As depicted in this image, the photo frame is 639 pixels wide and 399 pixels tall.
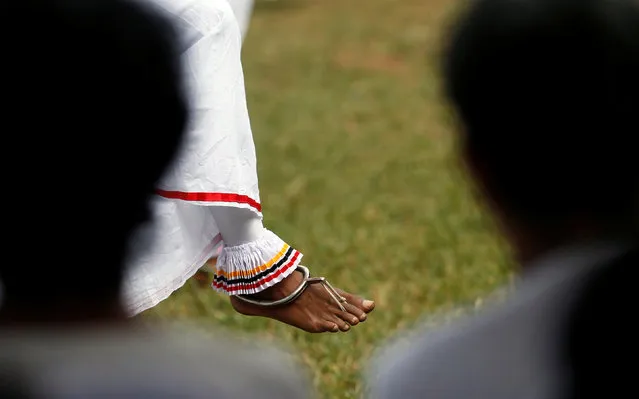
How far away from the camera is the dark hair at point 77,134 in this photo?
1696 mm

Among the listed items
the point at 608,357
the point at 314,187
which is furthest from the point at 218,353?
the point at 314,187

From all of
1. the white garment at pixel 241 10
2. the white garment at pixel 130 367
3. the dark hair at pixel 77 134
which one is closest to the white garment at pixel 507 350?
the white garment at pixel 130 367

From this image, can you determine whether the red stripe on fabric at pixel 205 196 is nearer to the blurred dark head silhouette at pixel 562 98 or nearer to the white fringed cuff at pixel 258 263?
the white fringed cuff at pixel 258 263

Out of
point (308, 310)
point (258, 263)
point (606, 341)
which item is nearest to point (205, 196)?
point (258, 263)

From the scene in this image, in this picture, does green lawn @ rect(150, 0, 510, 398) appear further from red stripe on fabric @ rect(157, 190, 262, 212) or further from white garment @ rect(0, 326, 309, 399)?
red stripe on fabric @ rect(157, 190, 262, 212)

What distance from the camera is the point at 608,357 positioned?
1.65 metres

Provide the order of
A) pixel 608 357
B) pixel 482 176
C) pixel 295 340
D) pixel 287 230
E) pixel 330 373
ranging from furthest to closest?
pixel 287 230, pixel 295 340, pixel 330 373, pixel 482 176, pixel 608 357

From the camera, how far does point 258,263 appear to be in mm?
3373

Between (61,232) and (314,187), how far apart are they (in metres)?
4.77

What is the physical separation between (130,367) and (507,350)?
1.44 feet

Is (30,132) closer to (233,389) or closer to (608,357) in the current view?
(233,389)

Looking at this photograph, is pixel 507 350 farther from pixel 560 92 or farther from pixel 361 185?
pixel 361 185

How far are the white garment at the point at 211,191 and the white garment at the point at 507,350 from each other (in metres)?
1.48

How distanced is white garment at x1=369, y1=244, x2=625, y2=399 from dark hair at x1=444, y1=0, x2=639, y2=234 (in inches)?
3.7
